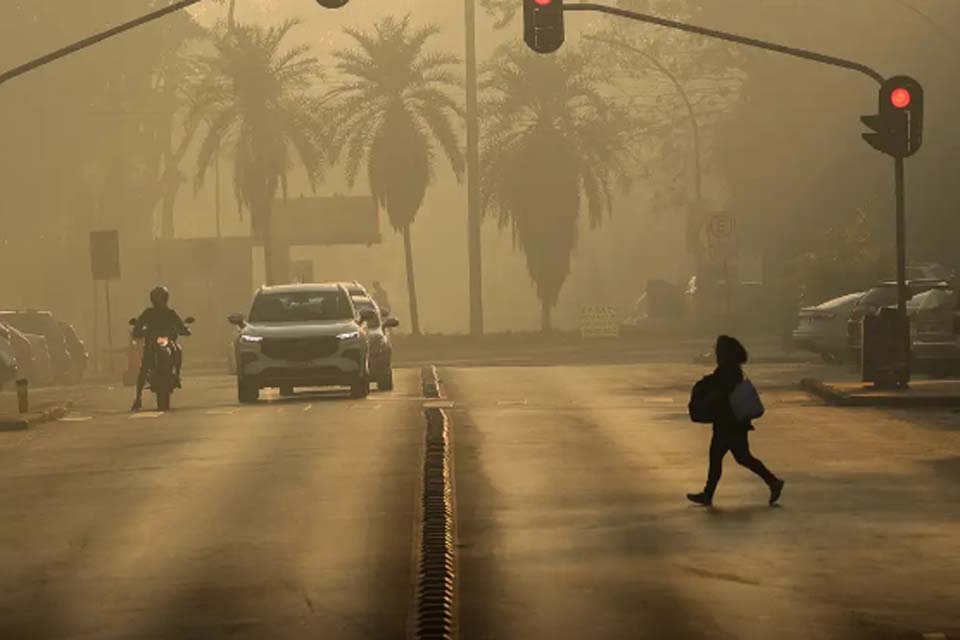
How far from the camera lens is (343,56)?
89000 mm

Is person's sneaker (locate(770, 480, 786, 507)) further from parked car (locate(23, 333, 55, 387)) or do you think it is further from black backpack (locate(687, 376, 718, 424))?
parked car (locate(23, 333, 55, 387))

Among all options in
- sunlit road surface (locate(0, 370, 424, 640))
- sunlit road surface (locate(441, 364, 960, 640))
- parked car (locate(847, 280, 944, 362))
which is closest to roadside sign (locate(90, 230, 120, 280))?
parked car (locate(847, 280, 944, 362))

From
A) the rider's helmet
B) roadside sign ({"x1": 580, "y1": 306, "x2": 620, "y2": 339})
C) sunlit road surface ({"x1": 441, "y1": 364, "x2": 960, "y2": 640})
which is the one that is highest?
the rider's helmet

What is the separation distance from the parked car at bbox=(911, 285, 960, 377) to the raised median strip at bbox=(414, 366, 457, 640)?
41.6ft

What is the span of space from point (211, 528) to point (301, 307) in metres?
21.0

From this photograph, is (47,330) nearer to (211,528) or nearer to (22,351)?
(22,351)

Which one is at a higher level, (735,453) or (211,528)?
(735,453)

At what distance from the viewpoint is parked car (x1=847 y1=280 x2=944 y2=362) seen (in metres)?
44.4

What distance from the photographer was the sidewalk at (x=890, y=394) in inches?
1280

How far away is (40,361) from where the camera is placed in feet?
179

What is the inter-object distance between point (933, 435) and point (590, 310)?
172 feet

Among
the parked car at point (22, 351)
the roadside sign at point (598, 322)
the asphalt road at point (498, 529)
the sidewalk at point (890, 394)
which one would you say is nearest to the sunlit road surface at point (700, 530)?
the asphalt road at point (498, 529)

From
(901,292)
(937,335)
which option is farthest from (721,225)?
(901,292)

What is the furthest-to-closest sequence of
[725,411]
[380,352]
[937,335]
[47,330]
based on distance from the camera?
[47,330], [380,352], [937,335], [725,411]
